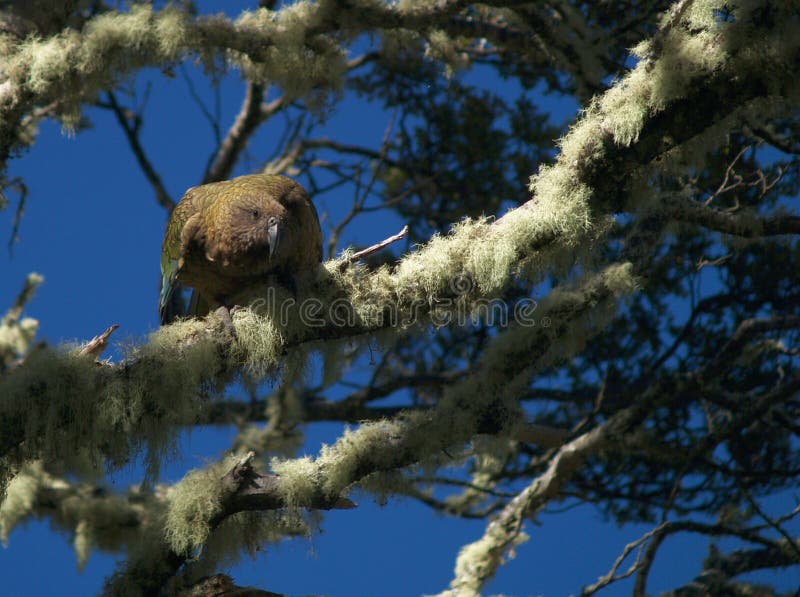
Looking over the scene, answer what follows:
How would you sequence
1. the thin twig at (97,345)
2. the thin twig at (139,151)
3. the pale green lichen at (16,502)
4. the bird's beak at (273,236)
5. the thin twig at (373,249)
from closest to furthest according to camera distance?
the thin twig at (97,345), the thin twig at (373,249), the bird's beak at (273,236), the pale green lichen at (16,502), the thin twig at (139,151)

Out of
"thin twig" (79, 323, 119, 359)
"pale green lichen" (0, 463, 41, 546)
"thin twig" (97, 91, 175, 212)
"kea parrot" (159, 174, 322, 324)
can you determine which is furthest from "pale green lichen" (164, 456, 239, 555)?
"thin twig" (97, 91, 175, 212)

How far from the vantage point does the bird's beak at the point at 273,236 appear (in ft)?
11.0

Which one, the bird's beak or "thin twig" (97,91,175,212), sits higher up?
"thin twig" (97,91,175,212)

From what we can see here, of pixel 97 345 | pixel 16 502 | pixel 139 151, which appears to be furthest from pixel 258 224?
pixel 139 151

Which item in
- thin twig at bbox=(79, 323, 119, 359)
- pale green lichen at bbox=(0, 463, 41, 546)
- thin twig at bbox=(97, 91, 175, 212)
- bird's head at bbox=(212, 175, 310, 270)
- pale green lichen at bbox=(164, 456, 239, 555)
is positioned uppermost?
thin twig at bbox=(97, 91, 175, 212)

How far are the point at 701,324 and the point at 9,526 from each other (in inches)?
173

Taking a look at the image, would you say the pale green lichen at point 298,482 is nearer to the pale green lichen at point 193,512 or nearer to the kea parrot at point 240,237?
the pale green lichen at point 193,512

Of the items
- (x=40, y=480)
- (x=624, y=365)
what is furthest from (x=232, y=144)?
(x=624, y=365)

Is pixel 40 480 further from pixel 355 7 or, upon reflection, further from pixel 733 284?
pixel 733 284

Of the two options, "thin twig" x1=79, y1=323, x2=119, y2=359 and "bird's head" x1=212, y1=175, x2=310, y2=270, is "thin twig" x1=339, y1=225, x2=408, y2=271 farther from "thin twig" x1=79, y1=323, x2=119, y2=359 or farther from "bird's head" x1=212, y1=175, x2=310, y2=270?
"thin twig" x1=79, y1=323, x2=119, y2=359

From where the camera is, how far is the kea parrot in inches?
135

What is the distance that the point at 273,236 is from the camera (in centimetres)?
339

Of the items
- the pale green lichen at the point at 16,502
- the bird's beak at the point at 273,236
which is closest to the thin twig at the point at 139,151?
the pale green lichen at the point at 16,502

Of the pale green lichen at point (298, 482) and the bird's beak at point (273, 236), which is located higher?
the bird's beak at point (273, 236)
